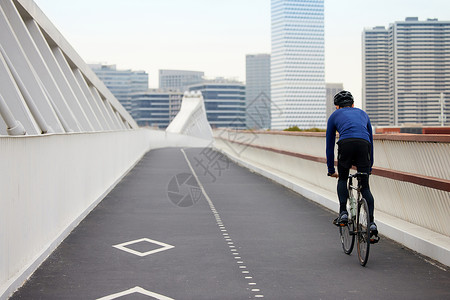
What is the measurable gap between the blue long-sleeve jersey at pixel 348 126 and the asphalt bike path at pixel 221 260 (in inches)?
57.7

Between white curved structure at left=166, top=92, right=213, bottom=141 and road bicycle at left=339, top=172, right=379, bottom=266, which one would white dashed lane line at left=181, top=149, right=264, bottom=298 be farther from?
white curved structure at left=166, top=92, right=213, bottom=141

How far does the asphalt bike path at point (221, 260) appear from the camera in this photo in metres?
7.36

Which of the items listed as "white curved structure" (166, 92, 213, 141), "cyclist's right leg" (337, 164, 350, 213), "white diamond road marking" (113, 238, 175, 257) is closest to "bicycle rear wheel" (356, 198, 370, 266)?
"cyclist's right leg" (337, 164, 350, 213)

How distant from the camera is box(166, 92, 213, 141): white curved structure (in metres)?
108

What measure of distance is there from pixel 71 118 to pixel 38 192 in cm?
848

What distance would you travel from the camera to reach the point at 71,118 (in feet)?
57.3

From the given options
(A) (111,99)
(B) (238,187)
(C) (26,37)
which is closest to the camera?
(C) (26,37)

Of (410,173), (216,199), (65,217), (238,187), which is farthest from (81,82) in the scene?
(410,173)

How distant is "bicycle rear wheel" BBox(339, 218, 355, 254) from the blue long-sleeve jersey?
758 mm

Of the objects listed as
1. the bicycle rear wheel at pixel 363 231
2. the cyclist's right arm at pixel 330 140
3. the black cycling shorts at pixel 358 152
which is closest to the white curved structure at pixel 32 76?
the cyclist's right arm at pixel 330 140

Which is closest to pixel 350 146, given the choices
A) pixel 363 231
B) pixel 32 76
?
pixel 363 231

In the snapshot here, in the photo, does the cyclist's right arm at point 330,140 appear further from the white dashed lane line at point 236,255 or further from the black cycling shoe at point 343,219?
the white dashed lane line at point 236,255

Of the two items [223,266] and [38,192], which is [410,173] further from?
[38,192]

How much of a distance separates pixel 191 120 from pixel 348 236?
108183 millimetres
